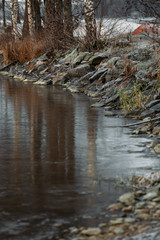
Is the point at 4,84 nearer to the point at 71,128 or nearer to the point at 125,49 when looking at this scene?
the point at 125,49

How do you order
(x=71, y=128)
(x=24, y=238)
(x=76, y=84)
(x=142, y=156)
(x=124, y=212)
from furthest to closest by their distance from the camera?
(x=76, y=84) < (x=71, y=128) < (x=142, y=156) < (x=124, y=212) < (x=24, y=238)

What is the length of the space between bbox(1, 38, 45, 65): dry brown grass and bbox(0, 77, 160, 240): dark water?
9.97 metres

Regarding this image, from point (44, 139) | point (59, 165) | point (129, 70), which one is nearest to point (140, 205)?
point (59, 165)

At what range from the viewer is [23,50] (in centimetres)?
1950

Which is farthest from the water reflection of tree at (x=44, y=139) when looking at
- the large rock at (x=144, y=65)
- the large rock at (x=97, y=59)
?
the large rock at (x=97, y=59)

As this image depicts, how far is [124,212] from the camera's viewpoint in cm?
377

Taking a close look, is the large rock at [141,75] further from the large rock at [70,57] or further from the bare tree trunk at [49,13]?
the bare tree trunk at [49,13]

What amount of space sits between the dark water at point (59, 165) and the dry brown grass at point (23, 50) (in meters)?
9.97

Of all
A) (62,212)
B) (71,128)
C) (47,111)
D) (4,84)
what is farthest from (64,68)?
(62,212)

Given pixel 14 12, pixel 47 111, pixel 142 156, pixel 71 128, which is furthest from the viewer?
pixel 14 12

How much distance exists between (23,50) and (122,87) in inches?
402

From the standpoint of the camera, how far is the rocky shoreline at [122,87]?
11.5ft

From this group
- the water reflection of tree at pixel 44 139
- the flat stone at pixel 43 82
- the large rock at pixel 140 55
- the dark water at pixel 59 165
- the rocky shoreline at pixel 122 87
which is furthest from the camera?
the flat stone at pixel 43 82

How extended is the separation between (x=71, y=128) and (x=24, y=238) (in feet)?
13.3
